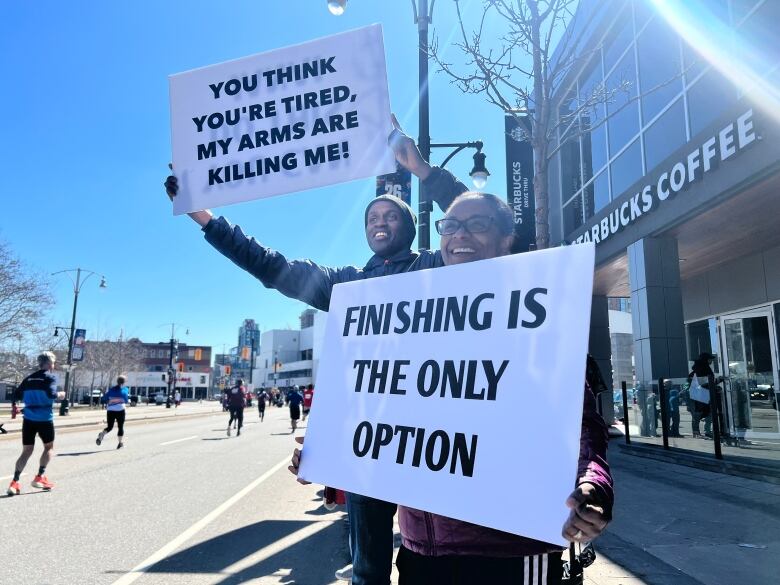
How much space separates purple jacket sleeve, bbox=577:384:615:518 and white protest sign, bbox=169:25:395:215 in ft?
4.98

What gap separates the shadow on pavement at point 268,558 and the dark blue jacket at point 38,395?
4.08 metres

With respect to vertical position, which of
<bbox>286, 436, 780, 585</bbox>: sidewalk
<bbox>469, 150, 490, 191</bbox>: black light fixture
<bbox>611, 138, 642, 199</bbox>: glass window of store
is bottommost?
<bbox>286, 436, 780, 585</bbox>: sidewalk

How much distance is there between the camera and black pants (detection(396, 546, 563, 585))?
1.68 meters

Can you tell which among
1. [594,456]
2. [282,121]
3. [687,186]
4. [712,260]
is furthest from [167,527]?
[712,260]

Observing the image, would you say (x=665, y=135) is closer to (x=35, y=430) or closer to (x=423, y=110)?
(x=423, y=110)

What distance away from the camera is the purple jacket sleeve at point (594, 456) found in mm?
1507

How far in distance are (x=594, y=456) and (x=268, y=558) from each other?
429 cm

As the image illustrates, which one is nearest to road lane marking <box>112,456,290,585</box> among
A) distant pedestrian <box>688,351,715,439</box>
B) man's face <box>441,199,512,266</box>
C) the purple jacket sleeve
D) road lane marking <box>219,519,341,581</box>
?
road lane marking <box>219,519,341,581</box>

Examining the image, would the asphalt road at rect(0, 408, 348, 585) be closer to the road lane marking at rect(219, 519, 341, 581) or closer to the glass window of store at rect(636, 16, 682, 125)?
the road lane marking at rect(219, 519, 341, 581)

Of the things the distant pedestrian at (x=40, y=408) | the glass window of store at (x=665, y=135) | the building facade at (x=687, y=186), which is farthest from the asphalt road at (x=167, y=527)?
the glass window of store at (x=665, y=135)

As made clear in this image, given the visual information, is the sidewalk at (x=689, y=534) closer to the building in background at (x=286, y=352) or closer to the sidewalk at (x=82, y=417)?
the sidewalk at (x=82, y=417)

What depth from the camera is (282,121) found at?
2.91 m

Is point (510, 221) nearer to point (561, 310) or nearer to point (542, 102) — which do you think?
point (561, 310)

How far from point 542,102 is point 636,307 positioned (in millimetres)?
8781
